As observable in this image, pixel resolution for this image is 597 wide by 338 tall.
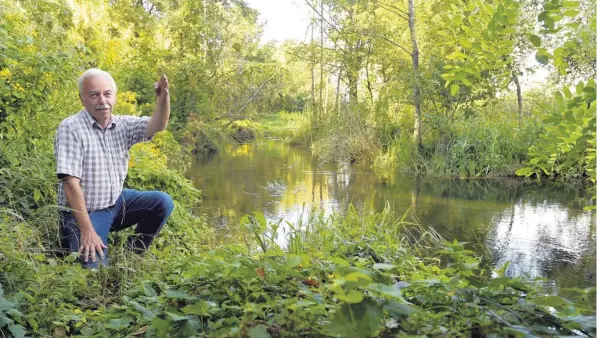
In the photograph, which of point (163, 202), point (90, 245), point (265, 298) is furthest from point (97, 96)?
point (265, 298)

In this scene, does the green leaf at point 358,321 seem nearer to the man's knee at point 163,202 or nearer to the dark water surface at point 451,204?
the man's knee at point 163,202

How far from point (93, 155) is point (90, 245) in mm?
499

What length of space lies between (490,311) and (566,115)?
0.91m

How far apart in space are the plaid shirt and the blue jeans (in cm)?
6

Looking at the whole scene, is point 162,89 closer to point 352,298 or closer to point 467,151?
point 352,298

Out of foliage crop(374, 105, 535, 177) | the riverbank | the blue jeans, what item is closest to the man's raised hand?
the blue jeans

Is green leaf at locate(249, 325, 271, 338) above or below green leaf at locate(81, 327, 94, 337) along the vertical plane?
above

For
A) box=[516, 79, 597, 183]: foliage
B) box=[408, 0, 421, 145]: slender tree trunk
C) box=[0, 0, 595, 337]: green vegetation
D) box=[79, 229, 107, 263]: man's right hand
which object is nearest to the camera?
box=[0, 0, 595, 337]: green vegetation

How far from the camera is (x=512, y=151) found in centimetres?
1023

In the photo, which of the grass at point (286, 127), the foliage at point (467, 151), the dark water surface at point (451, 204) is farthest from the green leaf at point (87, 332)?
the grass at point (286, 127)

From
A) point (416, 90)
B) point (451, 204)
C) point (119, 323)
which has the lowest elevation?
point (451, 204)

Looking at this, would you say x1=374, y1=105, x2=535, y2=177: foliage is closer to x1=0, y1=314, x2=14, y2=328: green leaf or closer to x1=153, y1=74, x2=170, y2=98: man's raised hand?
x1=153, y1=74, x2=170, y2=98: man's raised hand

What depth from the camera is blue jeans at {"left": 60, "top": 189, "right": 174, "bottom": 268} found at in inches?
110

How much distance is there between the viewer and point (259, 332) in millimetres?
1104
